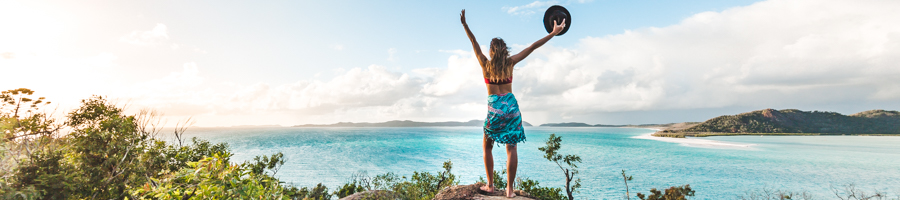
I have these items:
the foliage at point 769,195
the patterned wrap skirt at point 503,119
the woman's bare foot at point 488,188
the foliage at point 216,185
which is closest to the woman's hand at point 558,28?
the patterned wrap skirt at point 503,119

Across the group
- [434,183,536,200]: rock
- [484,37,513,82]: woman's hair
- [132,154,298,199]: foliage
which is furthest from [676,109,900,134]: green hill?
[132,154,298,199]: foliage

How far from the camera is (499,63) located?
13.2 ft

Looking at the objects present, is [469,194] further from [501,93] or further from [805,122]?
[805,122]

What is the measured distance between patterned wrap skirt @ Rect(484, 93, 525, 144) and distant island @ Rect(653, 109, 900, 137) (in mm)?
108919

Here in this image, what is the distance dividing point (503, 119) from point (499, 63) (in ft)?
2.36

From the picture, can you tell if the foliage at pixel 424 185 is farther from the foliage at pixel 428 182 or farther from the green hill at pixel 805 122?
the green hill at pixel 805 122

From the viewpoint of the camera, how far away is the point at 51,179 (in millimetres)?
4766

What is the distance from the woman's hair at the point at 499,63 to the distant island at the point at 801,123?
10916cm

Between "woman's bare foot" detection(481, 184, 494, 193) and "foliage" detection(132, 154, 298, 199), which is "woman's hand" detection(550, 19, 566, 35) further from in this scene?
"foliage" detection(132, 154, 298, 199)

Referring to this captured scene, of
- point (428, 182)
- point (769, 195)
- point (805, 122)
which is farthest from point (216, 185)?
point (805, 122)

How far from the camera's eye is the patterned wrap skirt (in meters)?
4.14

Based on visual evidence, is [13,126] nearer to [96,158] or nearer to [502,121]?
[96,158]

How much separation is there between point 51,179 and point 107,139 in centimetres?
252

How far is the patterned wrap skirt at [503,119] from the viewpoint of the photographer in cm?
414
